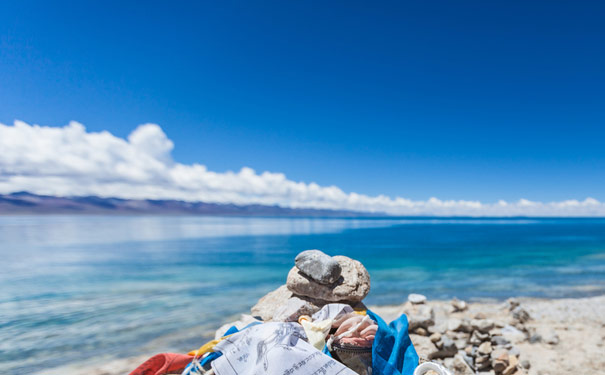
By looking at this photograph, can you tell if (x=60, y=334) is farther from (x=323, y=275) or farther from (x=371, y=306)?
(x=371, y=306)

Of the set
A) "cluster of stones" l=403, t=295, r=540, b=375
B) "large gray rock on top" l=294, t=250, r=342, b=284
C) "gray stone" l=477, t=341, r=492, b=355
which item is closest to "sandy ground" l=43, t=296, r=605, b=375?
"cluster of stones" l=403, t=295, r=540, b=375

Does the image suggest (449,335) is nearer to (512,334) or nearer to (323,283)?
(512,334)

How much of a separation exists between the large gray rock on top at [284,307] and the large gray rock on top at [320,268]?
0.48m

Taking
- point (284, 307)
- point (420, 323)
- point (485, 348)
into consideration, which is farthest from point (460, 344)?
point (284, 307)

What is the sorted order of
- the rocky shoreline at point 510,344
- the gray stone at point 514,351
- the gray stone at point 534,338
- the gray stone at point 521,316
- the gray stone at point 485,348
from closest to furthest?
1. the rocky shoreline at point 510,344
2. the gray stone at point 485,348
3. the gray stone at point 514,351
4. the gray stone at point 534,338
5. the gray stone at point 521,316

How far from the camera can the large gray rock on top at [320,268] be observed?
564cm

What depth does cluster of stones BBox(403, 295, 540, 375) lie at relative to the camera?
18.5ft

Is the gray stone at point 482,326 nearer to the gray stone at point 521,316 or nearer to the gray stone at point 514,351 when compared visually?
the gray stone at point 514,351

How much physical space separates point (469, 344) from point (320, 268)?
3.82 meters

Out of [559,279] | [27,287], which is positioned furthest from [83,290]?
[559,279]

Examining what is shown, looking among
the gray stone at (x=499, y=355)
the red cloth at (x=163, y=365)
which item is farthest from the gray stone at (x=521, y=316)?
the red cloth at (x=163, y=365)

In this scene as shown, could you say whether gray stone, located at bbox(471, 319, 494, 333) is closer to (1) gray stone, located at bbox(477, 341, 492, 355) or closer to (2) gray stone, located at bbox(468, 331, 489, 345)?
(2) gray stone, located at bbox(468, 331, 489, 345)

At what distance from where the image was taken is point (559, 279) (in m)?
17.5

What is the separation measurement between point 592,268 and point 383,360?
27.4 meters
